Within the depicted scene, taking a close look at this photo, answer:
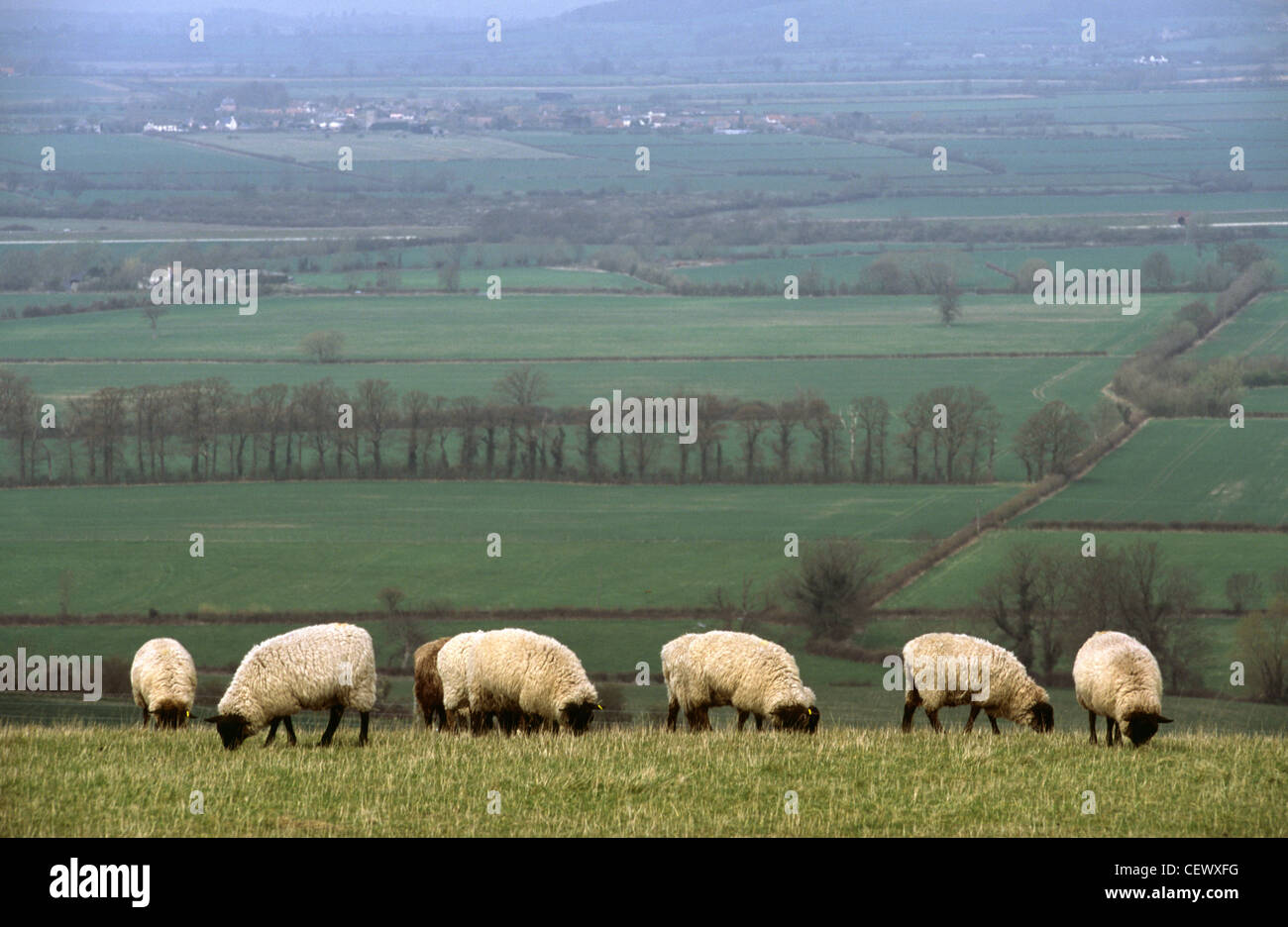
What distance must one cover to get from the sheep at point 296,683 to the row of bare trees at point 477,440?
68526mm

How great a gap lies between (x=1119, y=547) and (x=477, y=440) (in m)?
38.7

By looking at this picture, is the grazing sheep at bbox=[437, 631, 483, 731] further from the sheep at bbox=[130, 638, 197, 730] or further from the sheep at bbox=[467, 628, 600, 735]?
the sheep at bbox=[130, 638, 197, 730]

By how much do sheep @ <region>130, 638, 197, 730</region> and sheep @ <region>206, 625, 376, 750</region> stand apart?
2856mm

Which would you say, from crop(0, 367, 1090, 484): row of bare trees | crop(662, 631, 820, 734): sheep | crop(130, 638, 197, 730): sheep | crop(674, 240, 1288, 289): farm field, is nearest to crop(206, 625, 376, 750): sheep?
crop(130, 638, 197, 730): sheep

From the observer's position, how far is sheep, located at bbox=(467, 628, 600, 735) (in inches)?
676

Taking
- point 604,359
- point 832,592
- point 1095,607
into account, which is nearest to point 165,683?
point 832,592

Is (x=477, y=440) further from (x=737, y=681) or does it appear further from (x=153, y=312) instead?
(x=737, y=681)

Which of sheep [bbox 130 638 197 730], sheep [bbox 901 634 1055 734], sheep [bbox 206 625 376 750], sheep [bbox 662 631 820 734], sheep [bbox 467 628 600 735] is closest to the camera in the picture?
sheep [bbox 206 625 376 750]

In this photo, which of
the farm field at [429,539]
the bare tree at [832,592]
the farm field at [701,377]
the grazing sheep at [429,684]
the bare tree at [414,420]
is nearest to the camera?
the grazing sheep at [429,684]

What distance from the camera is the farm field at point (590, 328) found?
124m

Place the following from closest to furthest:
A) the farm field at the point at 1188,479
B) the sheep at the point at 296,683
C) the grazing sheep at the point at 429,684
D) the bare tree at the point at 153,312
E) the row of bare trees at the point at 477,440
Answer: the sheep at the point at 296,683 → the grazing sheep at the point at 429,684 → the farm field at the point at 1188,479 → the row of bare trees at the point at 477,440 → the bare tree at the point at 153,312

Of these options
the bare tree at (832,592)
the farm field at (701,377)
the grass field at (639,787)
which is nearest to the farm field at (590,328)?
the farm field at (701,377)

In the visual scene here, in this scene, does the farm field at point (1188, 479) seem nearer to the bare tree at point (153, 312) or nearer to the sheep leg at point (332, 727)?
the sheep leg at point (332, 727)

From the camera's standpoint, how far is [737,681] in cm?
1805
